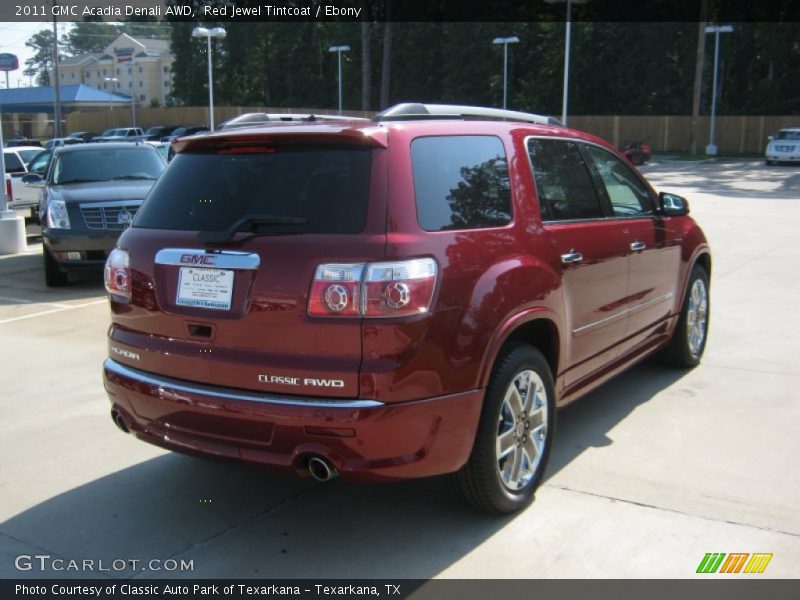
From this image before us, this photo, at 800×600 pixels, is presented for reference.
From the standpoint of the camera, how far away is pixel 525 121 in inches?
181

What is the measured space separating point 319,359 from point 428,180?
0.93 meters

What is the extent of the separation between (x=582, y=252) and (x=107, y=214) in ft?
23.9

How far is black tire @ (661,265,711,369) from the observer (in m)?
6.05

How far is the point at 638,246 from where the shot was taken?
16.8 feet

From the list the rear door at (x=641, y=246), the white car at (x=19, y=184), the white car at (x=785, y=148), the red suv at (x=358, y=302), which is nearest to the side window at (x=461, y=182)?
the red suv at (x=358, y=302)

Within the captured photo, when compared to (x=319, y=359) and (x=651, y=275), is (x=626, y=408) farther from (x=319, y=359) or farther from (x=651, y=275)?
(x=319, y=359)

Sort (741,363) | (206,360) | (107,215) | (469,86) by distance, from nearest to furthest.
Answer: (206,360), (741,363), (107,215), (469,86)

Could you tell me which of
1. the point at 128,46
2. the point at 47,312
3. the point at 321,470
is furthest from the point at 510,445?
the point at 128,46

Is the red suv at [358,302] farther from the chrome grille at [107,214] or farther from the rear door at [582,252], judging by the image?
the chrome grille at [107,214]

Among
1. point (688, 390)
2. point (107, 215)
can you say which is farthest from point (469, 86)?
point (688, 390)

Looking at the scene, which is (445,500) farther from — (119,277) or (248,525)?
(119,277)

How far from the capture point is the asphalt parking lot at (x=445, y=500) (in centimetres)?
354

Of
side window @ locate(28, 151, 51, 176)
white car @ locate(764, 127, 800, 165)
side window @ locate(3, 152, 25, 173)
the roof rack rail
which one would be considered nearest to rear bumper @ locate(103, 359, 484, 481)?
the roof rack rail

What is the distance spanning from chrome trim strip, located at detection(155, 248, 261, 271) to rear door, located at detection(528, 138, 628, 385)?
5.11 ft
